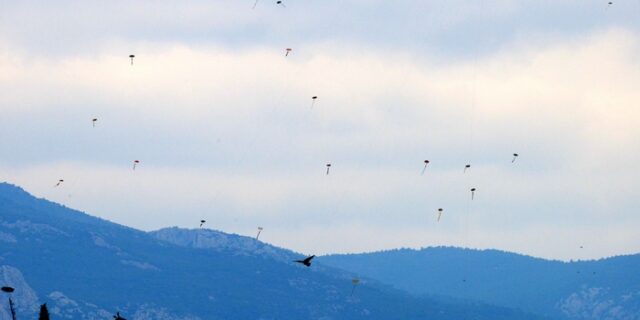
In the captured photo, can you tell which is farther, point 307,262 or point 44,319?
point 307,262

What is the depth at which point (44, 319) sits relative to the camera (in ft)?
269

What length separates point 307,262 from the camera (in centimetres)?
12050

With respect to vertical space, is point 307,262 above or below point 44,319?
above

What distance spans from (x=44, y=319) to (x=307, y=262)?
42234 millimetres
